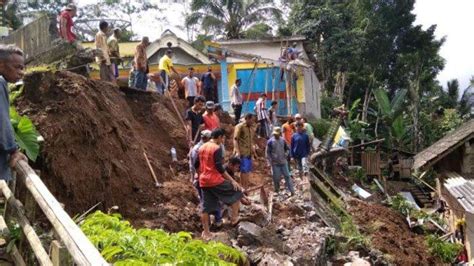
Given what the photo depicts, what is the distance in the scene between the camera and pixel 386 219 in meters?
15.8

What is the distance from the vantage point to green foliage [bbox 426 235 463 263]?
14672 millimetres

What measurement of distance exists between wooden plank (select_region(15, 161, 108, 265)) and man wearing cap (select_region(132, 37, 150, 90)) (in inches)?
344

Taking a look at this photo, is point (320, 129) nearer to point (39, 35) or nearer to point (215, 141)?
point (39, 35)

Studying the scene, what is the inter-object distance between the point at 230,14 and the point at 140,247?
105 ft

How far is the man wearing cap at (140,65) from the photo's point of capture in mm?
12750

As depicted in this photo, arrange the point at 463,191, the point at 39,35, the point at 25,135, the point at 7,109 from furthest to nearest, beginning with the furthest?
the point at 39,35, the point at 463,191, the point at 25,135, the point at 7,109

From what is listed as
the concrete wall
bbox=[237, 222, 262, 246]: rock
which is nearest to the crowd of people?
bbox=[237, 222, 262, 246]: rock

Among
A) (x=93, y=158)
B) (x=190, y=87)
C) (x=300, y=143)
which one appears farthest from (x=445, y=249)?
(x=93, y=158)

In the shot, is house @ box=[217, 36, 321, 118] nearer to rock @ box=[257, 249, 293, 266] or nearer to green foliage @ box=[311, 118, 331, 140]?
green foliage @ box=[311, 118, 331, 140]

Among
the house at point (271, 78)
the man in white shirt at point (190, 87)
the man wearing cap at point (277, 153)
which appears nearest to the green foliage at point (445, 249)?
the man wearing cap at point (277, 153)

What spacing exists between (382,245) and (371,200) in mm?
6676

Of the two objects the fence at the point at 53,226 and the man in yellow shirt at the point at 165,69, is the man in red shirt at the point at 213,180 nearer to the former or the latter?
the fence at the point at 53,226

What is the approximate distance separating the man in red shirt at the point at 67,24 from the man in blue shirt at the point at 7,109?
8816mm

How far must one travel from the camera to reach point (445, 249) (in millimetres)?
14852
